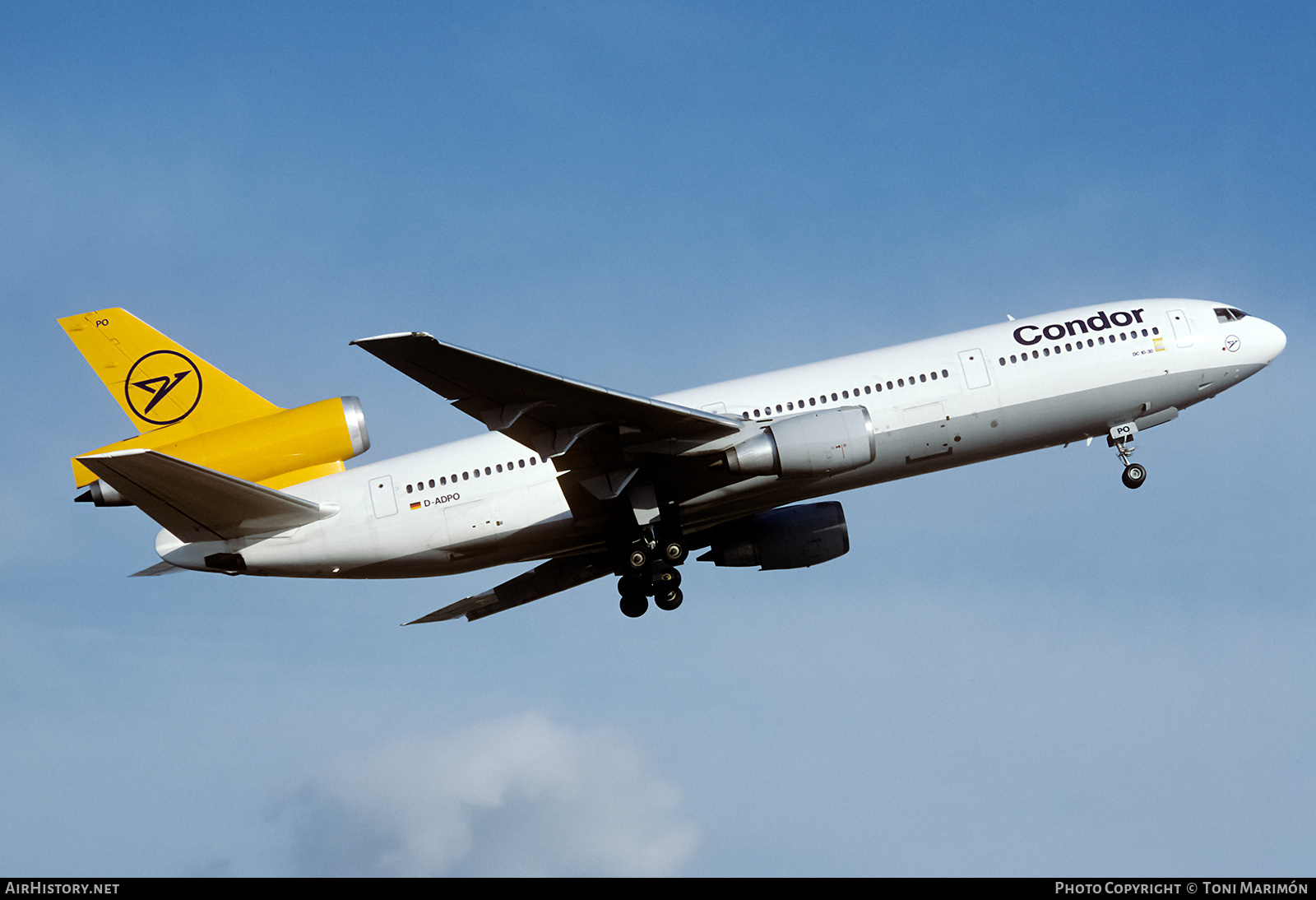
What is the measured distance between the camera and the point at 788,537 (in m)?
32.2

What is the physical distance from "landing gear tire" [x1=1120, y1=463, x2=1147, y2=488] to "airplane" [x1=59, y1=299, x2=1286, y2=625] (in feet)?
0.13

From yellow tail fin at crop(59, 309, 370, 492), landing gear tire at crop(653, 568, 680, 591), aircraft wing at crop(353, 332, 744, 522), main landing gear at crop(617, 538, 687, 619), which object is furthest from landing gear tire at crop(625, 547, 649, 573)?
yellow tail fin at crop(59, 309, 370, 492)

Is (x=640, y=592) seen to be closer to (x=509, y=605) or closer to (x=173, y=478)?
(x=509, y=605)

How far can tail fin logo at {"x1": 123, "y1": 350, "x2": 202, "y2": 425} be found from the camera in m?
28.9

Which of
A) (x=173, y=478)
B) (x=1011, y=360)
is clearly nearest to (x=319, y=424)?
(x=173, y=478)

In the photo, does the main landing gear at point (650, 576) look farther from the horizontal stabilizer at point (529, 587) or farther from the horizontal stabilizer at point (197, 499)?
the horizontal stabilizer at point (197, 499)

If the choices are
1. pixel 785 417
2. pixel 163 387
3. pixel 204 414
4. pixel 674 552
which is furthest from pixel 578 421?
pixel 163 387

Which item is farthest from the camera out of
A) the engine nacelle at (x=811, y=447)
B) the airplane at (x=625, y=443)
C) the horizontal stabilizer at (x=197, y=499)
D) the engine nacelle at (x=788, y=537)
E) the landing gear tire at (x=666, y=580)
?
the engine nacelle at (x=788, y=537)

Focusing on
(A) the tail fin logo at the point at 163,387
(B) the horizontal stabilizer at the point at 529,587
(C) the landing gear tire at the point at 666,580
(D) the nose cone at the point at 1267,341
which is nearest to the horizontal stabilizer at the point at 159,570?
(A) the tail fin logo at the point at 163,387

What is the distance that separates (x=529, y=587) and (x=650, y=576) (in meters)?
6.77

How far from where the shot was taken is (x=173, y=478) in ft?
82.3

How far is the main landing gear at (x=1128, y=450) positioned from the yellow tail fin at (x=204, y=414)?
18231 millimetres

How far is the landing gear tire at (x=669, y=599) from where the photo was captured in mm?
29781
